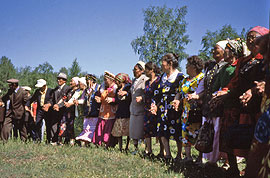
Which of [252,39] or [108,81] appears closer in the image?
[252,39]

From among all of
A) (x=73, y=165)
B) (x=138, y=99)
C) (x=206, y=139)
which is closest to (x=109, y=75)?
(x=138, y=99)

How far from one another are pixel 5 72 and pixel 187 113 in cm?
7980

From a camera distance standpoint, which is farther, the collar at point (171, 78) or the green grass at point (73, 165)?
the collar at point (171, 78)

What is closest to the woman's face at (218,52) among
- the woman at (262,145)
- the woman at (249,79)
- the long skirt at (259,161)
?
the woman at (249,79)

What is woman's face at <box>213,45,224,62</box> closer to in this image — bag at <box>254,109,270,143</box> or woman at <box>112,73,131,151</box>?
woman at <box>112,73,131,151</box>

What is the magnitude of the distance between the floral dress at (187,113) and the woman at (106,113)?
253 centimetres

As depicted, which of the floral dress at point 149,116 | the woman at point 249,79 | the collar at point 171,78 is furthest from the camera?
the floral dress at point 149,116

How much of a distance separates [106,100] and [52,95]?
2.85 metres

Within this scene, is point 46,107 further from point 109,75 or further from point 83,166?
point 83,166

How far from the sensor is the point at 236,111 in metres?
3.90

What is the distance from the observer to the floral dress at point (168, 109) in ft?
18.6

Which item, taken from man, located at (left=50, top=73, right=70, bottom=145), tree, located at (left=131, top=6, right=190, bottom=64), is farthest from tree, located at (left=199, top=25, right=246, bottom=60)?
man, located at (left=50, top=73, right=70, bottom=145)

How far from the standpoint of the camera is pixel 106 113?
7.71 m

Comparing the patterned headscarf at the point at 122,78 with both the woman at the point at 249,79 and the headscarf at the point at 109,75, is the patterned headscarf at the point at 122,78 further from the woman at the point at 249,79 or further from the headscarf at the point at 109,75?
the woman at the point at 249,79
